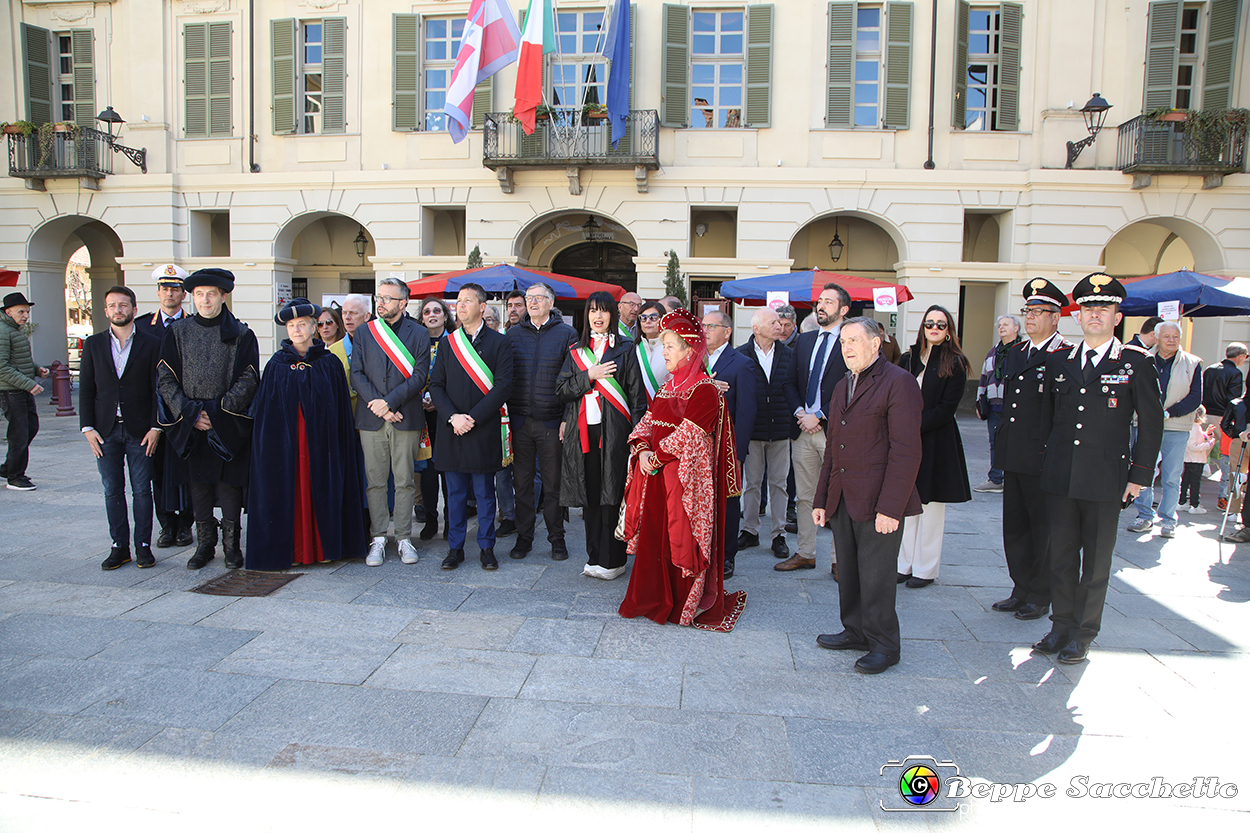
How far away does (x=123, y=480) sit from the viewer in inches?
210

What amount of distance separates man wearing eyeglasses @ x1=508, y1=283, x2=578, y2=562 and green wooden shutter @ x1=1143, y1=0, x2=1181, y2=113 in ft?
46.4

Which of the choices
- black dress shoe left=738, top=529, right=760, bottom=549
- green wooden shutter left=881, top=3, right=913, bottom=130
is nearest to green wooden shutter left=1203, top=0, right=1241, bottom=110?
green wooden shutter left=881, top=3, right=913, bottom=130

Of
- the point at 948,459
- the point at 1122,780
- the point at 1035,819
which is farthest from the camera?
the point at 948,459

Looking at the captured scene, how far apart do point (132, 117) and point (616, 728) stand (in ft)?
60.8

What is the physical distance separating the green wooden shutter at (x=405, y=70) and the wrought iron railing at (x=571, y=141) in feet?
5.84

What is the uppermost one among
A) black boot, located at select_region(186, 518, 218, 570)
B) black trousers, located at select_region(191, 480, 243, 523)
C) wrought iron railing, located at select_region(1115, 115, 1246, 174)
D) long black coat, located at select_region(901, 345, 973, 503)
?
wrought iron railing, located at select_region(1115, 115, 1246, 174)

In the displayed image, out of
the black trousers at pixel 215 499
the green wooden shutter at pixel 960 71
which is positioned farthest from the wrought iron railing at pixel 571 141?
the black trousers at pixel 215 499

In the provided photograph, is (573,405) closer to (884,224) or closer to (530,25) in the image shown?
(530,25)

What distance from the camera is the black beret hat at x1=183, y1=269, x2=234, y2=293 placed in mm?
5051

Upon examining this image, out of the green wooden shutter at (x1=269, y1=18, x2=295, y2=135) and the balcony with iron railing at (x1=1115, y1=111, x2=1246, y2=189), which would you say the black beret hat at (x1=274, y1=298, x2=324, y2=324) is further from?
the balcony with iron railing at (x1=1115, y1=111, x2=1246, y2=189)

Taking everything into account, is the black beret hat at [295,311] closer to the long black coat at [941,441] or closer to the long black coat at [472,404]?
the long black coat at [472,404]

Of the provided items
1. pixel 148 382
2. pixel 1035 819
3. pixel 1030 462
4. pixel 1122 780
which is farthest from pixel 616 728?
pixel 148 382

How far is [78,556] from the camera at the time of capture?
5562 mm

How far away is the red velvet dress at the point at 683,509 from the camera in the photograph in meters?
4.32
